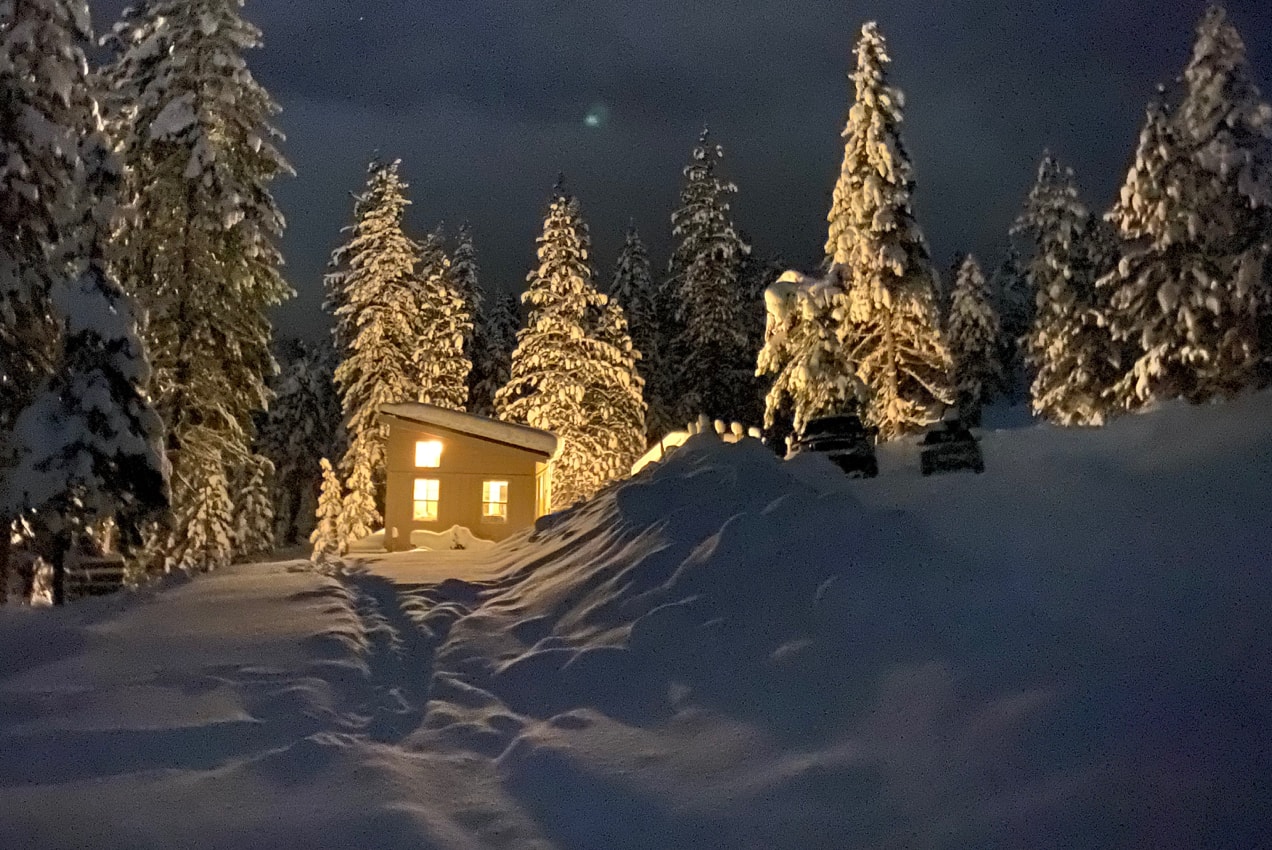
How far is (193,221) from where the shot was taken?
71.3 feet

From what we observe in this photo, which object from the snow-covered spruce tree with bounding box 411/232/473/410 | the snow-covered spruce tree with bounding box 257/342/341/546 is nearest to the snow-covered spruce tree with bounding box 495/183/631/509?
the snow-covered spruce tree with bounding box 411/232/473/410

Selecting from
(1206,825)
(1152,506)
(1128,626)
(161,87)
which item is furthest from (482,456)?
(1206,825)

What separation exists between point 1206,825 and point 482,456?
26.4 meters

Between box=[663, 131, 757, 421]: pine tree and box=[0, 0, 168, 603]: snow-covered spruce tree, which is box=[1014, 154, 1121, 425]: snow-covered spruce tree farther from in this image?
box=[0, 0, 168, 603]: snow-covered spruce tree

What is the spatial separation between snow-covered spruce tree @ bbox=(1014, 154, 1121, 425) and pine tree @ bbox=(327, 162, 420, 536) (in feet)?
82.2

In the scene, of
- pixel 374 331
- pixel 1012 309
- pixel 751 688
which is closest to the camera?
pixel 751 688

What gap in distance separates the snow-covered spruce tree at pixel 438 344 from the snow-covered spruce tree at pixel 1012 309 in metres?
46.2

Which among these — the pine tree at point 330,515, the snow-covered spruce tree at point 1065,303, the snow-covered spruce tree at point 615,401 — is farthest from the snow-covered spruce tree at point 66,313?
the snow-covered spruce tree at point 1065,303

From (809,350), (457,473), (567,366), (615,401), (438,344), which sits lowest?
(457,473)

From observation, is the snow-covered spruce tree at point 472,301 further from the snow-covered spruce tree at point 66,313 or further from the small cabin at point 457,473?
the snow-covered spruce tree at point 66,313

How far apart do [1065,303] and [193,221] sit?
1418 inches

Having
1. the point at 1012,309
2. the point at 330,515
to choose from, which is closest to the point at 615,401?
the point at 330,515

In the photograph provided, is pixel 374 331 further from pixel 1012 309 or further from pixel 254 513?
pixel 1012 309

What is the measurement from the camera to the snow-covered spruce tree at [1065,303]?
39938 millimetres
